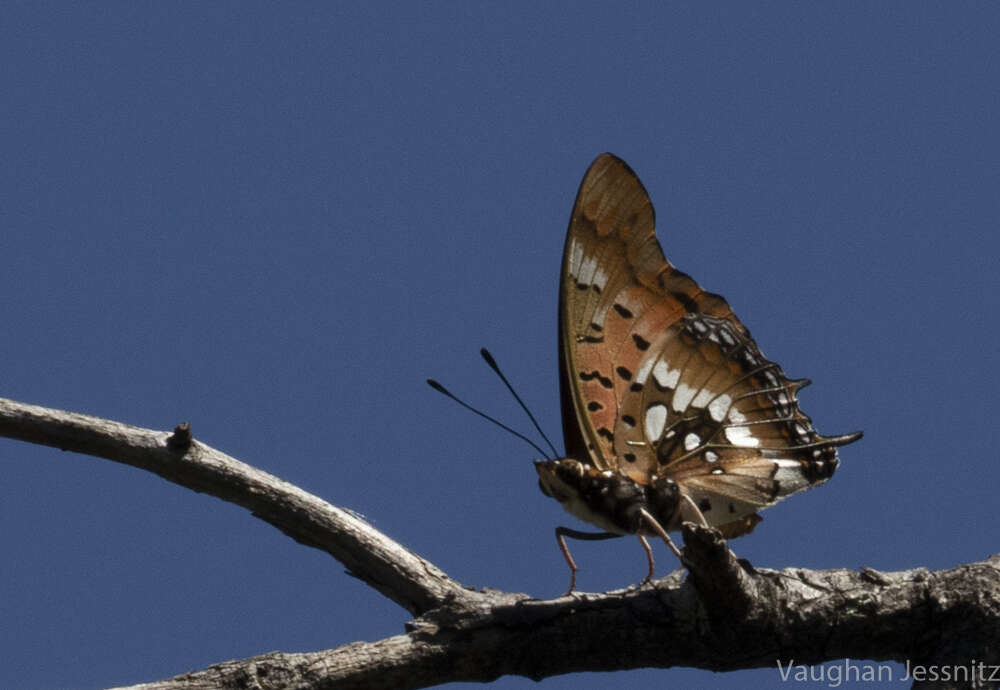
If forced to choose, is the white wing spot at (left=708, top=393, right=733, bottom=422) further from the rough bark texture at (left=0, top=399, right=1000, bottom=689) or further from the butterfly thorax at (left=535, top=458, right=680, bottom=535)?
the rough bark texture at (left=0, top=399, right=1000, bottom=689)

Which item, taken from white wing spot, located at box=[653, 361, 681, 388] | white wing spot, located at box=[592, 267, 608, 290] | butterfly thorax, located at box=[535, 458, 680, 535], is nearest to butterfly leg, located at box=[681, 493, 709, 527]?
butterfly thorax, located at box=[535, 458, 680, 535]

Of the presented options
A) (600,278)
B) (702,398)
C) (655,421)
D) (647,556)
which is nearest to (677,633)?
(647,556)

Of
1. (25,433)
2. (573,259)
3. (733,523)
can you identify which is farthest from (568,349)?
(25,433)

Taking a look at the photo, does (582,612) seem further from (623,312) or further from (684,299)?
(684,299)

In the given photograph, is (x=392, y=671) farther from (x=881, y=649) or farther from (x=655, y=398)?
(x=881, y=649)

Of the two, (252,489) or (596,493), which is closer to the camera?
(252,489)

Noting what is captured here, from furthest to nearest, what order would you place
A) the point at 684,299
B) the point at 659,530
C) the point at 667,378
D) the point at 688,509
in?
1. the point at 684,299
2. the point at 667,378
3. the point at 688,509
4. the point at 659,530

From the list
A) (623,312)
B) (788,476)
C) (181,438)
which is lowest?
(788,476)
